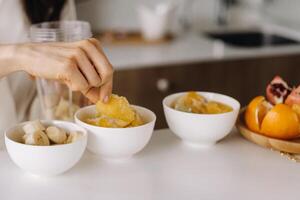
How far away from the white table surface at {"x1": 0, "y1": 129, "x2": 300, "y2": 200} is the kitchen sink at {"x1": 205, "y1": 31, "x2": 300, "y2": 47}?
166 centimetres

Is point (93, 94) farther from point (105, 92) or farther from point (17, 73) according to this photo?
point (17, 73)

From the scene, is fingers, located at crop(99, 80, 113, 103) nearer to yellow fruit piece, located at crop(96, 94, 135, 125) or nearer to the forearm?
yellow fruit piece, located at crop(96, 94, 135, 125)

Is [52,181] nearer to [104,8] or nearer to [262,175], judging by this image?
[262,175]

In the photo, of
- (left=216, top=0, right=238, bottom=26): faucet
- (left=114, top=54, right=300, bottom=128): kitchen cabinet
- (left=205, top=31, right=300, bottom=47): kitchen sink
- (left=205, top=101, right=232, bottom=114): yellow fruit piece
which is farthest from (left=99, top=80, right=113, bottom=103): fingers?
(left=216, top=0, right=238, bottom=26): faucet

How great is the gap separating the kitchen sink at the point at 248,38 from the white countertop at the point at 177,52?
0.25 m

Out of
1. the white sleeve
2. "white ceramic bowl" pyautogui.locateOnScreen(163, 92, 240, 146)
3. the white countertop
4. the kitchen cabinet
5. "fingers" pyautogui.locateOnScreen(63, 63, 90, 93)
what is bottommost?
the kitchen cabinet

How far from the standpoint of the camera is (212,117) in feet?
3.32

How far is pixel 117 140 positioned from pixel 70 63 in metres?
0.16

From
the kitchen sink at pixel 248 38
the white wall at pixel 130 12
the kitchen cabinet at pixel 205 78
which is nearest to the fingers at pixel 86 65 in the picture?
the kitchen cabinet at pixel 205 78

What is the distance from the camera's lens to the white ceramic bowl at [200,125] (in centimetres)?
101

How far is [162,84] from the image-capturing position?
212 centimetres

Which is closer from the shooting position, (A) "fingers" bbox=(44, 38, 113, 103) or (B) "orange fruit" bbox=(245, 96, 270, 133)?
(A) "fingers" bbox=(44, 38, 113, 103)

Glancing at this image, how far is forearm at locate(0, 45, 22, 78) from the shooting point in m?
0.95

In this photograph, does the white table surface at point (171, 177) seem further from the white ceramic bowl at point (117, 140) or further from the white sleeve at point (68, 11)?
the white sleeve at point (68, 11)
